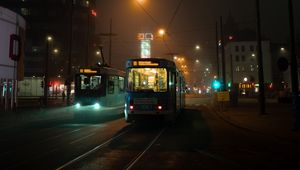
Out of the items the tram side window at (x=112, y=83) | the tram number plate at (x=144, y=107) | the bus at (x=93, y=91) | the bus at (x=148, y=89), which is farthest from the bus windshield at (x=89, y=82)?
the tram number plate at (x=144, y=107)

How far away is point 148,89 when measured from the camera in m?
16.9

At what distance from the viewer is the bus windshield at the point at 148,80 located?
669 inches

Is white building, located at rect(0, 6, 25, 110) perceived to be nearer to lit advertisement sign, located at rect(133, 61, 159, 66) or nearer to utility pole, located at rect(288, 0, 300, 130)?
lit advertisement sign, located at rect(133, 61, 159, 66)

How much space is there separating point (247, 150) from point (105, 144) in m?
4.88

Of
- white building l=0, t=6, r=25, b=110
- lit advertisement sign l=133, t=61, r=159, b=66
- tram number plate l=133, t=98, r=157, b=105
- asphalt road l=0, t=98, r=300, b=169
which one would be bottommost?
asphalt road l=0, t=98, r=300, b=169

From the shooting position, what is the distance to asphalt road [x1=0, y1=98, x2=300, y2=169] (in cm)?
888

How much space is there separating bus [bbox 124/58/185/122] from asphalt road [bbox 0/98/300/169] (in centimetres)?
181

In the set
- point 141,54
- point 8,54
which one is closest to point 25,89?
point 141,54

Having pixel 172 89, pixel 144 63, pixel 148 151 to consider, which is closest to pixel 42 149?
pixel 148 151

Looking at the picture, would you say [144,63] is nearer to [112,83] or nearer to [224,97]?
[112,83]

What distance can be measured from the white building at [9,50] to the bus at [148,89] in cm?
Result: 1535

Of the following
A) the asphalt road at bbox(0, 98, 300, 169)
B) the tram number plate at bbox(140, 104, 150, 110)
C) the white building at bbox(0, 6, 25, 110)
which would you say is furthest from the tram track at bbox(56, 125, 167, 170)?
the white building at bbox(0, 6, 25, 110)

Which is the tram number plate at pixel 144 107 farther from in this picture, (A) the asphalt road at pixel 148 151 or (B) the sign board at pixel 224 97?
(B) the sign board at pixel 224 97

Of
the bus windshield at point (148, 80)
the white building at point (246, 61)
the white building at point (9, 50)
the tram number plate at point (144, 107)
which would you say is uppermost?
the white building at point (246, 61)
